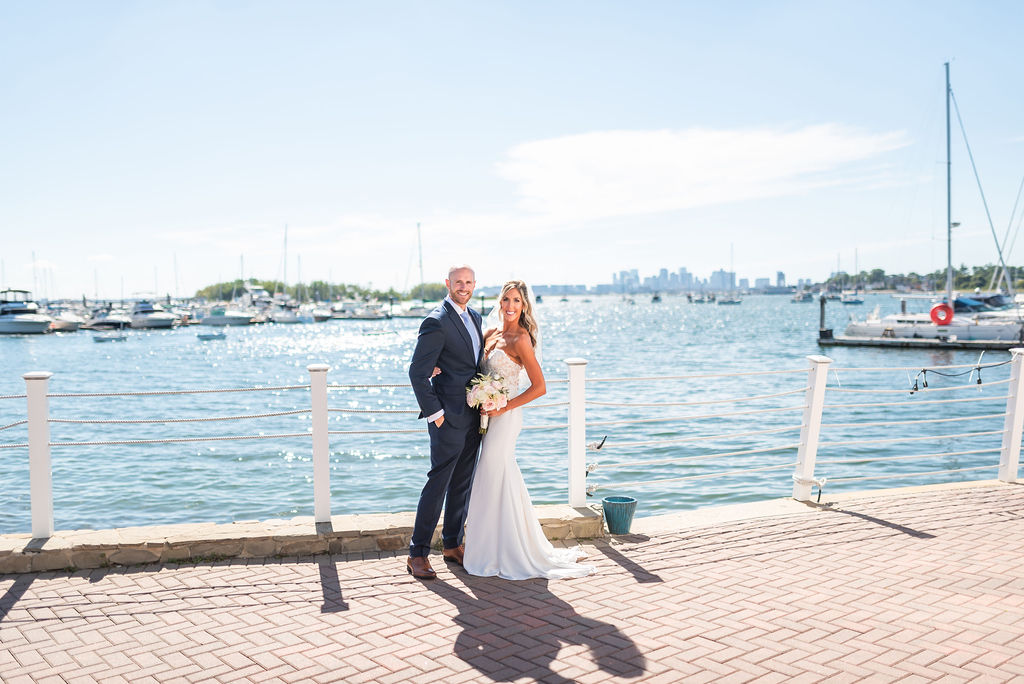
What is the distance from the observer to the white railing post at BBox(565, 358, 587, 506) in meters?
6.74

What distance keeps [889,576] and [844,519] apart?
5.21 ft

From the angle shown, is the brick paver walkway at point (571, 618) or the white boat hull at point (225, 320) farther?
the white boat hull at point (225, 320)

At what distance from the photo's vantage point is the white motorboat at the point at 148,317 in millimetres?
88562

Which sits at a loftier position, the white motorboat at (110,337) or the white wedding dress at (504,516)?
the white wedding dress at (504,516)

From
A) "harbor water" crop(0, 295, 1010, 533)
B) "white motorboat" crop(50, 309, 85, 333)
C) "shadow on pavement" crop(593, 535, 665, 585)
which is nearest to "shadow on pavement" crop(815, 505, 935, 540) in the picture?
"harbor water" crop(0, 295, 1010, 533)

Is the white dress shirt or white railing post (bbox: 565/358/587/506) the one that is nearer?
the white dress shirt

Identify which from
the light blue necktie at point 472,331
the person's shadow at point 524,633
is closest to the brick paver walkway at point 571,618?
the person's shadow at point 524,633

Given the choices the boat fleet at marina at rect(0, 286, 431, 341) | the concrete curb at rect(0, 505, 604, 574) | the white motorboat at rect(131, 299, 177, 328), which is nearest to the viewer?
the concrete curb at rect(0, 505, 604, 574)

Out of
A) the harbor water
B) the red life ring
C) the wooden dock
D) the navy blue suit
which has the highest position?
the navy blue suit

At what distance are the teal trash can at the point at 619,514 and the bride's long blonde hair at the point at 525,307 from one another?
1.73m

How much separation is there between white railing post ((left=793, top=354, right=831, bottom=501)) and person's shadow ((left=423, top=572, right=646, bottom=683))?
3349 millimetres

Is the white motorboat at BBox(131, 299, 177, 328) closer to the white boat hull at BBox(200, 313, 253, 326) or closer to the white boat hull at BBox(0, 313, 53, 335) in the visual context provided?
the white boat hull at BBox(200, 313, 253, 326)

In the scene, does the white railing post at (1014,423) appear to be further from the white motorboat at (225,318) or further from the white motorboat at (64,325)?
the white motorboat at (225,318)

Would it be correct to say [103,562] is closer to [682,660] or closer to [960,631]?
[682,660]
